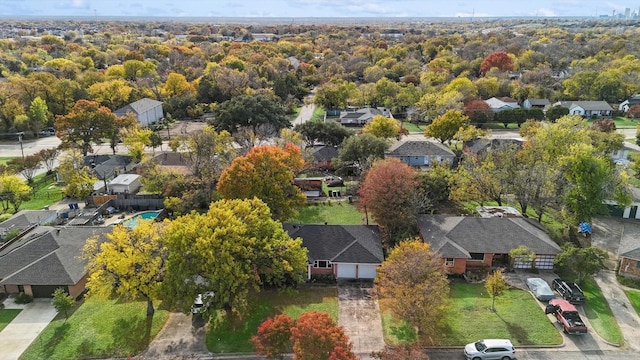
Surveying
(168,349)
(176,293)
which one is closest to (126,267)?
(176,293)

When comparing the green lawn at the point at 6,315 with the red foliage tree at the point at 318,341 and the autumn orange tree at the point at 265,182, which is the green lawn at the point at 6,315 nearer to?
the autumn orange tree at the point at 265,182

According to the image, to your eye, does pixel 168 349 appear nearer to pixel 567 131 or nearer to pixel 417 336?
pixel 417 336

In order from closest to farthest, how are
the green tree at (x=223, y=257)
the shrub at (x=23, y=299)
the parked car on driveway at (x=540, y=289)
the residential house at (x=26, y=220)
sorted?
the green tree at (x=223, y=257), the parked car on driveway at (x=540, y=289), the shrub at (x=23, y=299), the residential house at (x=26, y=220)

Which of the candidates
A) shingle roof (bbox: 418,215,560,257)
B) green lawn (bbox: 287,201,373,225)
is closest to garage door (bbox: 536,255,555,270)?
shingle roof (bbox: 418,215,560,257)

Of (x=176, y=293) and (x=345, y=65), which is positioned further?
(x=345, y=65)

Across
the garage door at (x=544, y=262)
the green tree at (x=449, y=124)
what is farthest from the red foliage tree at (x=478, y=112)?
the garage door at (x=544, y=262)
